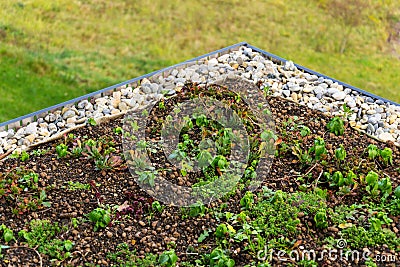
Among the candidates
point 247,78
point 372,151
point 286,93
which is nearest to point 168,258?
point 372,151

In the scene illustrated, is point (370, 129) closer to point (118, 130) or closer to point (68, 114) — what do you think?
point (118, 130)

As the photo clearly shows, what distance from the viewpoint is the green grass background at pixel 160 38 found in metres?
6.14

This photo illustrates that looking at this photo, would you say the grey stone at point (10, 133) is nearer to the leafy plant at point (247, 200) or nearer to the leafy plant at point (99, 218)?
the leafy plant at point (99, 218)

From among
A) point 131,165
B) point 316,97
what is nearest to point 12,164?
point 131,165

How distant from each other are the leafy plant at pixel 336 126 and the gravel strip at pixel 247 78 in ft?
1.02

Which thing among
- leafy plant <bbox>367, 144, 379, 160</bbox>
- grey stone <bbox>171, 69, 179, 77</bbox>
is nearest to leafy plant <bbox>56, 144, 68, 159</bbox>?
grey stone <bbox>171, 69, 179, 77</bbox>

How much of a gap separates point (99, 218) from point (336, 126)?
1807 mm

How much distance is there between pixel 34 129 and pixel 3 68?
2.00 meters

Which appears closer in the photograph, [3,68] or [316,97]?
[316,97]

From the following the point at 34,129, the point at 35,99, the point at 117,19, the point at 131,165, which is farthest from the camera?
the point at 117,19

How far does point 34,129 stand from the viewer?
4246 millimetres

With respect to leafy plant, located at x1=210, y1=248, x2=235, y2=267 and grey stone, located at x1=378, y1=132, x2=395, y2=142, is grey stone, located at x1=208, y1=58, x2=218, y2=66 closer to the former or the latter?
grey stone, located at x1=378, y1=132, x2=395, y2=142

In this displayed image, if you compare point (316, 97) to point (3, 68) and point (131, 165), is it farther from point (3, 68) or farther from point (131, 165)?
point (3, 68)

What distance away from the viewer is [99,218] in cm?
321
